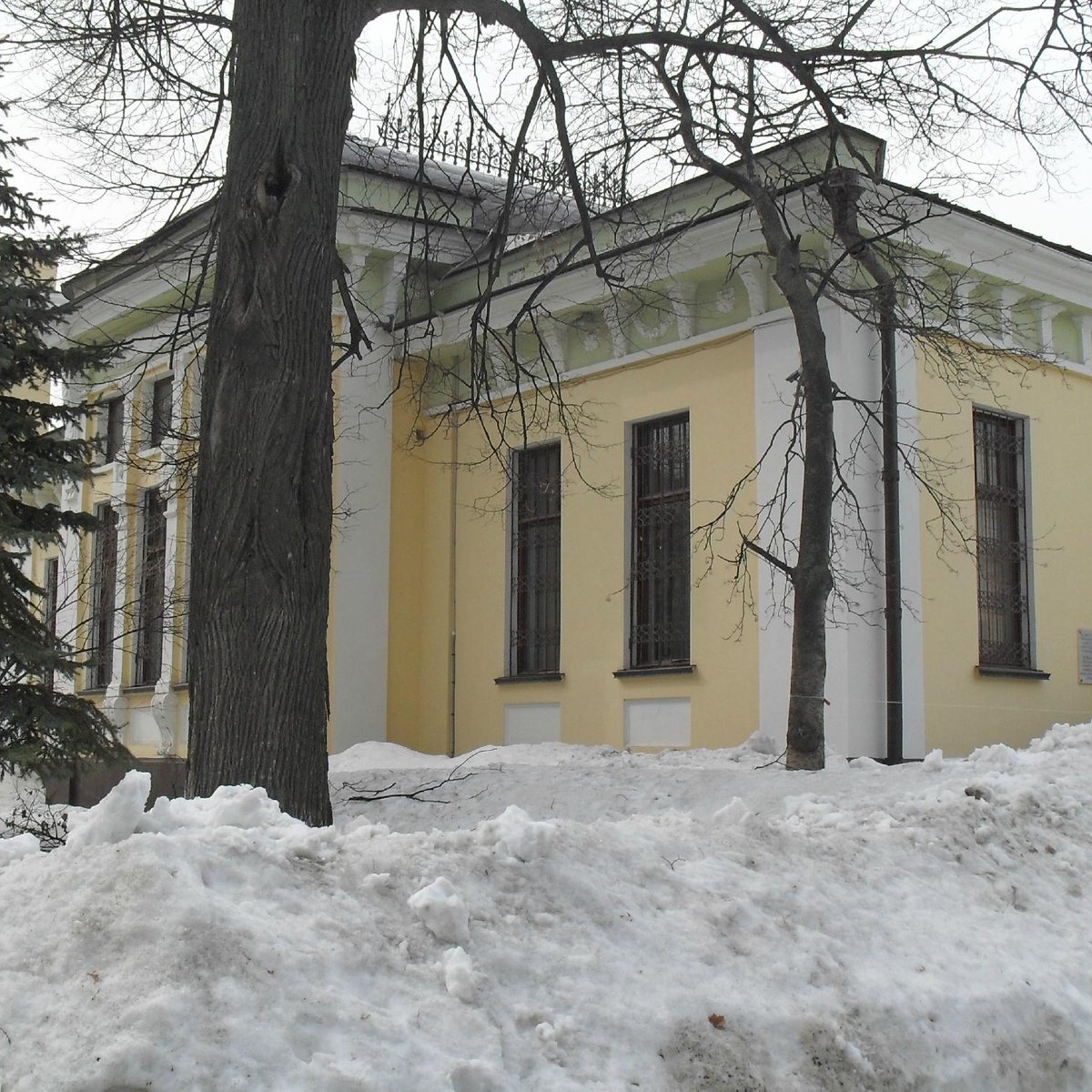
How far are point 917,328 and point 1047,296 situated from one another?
4.35 m

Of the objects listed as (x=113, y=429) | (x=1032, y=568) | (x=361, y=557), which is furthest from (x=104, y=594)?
(x=1032, y=568)

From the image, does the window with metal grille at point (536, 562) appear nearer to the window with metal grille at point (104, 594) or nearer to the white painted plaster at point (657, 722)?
the white painted plaster at point (657, 722)

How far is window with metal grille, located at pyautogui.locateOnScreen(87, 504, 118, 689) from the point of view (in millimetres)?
16853

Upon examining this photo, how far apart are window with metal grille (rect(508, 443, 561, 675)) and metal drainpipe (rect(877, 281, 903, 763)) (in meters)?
3.54

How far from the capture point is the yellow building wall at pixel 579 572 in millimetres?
11930

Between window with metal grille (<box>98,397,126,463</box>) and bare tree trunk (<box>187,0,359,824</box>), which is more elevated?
window with metal grille (<box>98,397,126,463</box>)

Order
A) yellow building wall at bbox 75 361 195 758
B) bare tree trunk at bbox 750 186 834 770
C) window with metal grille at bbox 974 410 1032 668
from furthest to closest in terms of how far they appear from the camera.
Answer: yellow building wall at bbox 75 361 195 758
window with metal grille at bbox 974 410 1032 668
bare tree trunk at bbox 750 186 834 770

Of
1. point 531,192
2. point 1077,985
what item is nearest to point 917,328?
point 531,192

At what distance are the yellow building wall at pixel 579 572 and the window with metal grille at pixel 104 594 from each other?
12.9 feet

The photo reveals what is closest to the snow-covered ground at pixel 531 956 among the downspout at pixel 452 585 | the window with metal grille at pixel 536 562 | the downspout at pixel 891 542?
the downspout at pixel 891 542

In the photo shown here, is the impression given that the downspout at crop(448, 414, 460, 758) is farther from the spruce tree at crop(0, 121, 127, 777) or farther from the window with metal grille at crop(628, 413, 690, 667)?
the spruce tree at crop(0, 121, 127, 777)

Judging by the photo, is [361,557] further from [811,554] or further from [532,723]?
[811,554]

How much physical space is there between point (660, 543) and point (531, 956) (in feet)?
30.5

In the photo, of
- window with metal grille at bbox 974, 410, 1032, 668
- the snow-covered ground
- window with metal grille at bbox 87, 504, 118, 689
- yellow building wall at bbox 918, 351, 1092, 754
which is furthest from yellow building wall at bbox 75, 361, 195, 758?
the snow-covered ground
